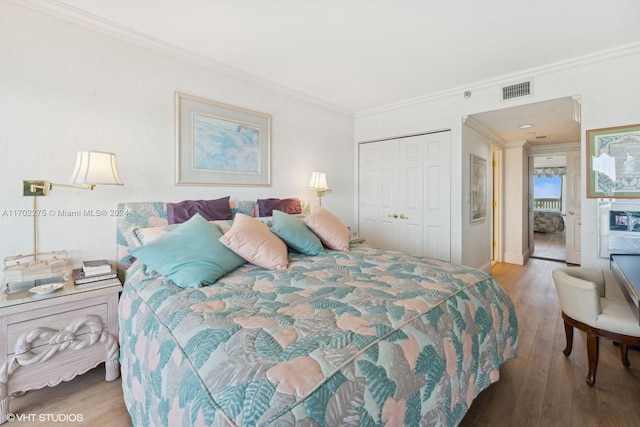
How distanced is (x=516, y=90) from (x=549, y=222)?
6925 millimetres

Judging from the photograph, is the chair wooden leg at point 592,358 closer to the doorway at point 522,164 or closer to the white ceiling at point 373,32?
the white ceiling at point 373,32

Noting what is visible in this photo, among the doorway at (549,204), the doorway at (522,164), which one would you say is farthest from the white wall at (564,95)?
the doorway at (549,204)

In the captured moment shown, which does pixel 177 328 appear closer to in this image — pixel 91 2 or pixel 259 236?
pixel 259 236

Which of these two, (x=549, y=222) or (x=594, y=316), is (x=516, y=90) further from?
(x=549, y=222)

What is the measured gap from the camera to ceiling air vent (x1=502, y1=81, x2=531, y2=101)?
3.06m

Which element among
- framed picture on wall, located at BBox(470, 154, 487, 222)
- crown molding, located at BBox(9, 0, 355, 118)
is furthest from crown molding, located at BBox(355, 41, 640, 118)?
crown molding, located at BBox(9, 0, 355, 118)

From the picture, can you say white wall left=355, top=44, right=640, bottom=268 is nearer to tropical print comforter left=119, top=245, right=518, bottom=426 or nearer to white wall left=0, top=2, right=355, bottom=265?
tropical print comforter left=119, top=245, right=518, bottom=426

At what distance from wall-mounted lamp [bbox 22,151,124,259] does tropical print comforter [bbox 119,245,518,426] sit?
69cm

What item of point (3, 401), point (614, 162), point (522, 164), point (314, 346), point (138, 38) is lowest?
point (3, 401)

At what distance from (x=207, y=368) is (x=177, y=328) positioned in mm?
336

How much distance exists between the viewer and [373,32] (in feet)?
7.69

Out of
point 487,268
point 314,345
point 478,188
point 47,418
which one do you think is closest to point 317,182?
point 478,188

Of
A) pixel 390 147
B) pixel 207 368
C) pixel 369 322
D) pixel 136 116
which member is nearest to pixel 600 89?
pixel 390 147

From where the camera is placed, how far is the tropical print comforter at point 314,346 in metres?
0.83
